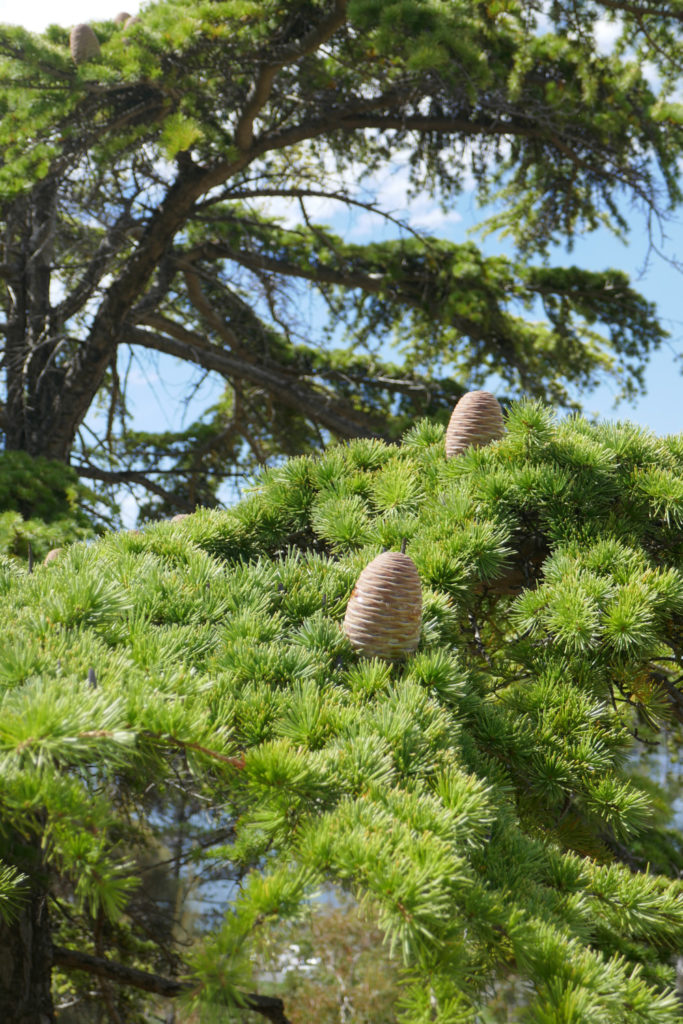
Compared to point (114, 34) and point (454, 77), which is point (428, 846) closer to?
point (454, 77)

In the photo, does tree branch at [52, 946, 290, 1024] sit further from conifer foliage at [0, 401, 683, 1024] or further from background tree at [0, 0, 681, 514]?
background tree at [0, 0, 681, 514]

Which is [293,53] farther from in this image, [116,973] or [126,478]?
[116,973]

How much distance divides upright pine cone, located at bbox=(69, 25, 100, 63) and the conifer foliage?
3416 millimetres

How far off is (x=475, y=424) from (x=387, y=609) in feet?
2.07

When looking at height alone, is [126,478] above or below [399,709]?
above

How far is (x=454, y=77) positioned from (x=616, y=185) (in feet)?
5.23

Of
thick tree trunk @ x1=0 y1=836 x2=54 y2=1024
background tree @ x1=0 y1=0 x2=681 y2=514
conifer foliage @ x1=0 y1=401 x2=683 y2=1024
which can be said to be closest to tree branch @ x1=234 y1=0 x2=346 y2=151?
background tree @ x1=0 y1=0 x2=681 y2=514

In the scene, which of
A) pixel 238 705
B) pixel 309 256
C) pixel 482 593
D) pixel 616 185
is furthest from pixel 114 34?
pixel 238 705

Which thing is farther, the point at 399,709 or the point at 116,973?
the point at 116,973

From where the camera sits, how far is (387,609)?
1173mm

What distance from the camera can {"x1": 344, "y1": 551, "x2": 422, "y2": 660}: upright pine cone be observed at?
1.17 m

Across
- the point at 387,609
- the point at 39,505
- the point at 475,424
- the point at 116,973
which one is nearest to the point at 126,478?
the point at 39,505

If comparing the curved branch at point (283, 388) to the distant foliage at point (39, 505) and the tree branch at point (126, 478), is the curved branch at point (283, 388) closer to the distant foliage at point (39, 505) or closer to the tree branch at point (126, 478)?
the tree branch at point (126, 478)

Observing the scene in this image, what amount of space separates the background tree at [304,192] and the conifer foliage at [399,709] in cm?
272
